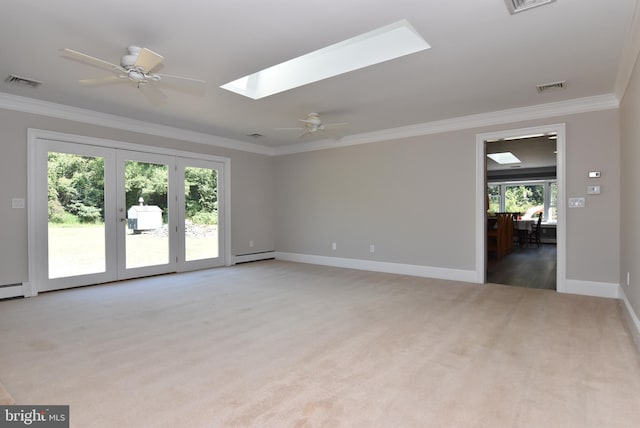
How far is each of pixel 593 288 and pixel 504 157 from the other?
583cm

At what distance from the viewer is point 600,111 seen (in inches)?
169

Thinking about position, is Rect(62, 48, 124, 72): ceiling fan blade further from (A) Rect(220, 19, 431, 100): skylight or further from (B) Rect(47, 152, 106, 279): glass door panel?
(B) Rect(47, 152, 106, 279): glass door panel

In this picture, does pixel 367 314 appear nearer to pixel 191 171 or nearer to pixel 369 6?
pixel 369 6

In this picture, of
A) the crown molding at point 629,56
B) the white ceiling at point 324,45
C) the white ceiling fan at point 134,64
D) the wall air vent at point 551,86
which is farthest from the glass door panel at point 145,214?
the crown molding at point 629,56

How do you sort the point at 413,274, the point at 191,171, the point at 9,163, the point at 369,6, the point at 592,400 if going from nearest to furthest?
the point at 592,400
the point at 369,6
the point at 9,163
the point at 413,274
the point at 191,171

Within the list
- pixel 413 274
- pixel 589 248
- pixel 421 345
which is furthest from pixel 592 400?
pixel 413 274

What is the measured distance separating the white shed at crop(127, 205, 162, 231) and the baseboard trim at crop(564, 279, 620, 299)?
20.2ft

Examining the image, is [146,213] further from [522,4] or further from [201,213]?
[522,4]

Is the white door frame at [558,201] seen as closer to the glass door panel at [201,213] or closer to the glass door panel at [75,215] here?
the glass door panel at [201,213]

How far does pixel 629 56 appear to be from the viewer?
304cm

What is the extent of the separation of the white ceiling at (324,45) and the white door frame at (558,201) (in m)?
0.43

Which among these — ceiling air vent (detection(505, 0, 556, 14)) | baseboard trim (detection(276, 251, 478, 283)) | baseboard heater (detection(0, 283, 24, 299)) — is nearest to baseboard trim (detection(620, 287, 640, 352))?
baseboard trim (detection(276, 251, 478, 283))

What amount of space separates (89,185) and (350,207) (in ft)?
13.9

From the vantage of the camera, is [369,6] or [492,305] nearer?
[369,6]
